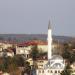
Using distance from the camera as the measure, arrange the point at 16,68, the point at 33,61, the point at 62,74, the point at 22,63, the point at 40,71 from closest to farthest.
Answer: the point at 62,74, the point at 40,71, the point at 16,68, the point at 22,63, the point at 33,61

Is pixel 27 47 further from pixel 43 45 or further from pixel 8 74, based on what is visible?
pixel 8 74

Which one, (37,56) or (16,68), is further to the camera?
(37,56)

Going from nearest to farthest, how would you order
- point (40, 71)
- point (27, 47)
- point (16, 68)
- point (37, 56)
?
point (40, 71) < point (16, 68) < point (37, 56) < point (27, 47)

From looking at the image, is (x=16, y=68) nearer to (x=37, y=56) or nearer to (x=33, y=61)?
(x=33, y=61)

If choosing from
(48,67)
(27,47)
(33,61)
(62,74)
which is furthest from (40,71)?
(27,47)

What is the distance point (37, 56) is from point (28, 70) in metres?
9.04

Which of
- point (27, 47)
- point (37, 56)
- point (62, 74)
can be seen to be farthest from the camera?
point (27, 47)

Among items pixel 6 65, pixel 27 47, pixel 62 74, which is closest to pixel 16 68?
pixel 6 65

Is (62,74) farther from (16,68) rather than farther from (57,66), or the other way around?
(16,68)

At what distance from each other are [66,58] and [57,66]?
6.11m

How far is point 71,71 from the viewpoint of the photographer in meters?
26.6

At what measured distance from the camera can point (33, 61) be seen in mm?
36312

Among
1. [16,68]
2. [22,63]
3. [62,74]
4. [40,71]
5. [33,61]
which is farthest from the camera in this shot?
[33,61]

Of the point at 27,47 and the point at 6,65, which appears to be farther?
the point at 27,47
